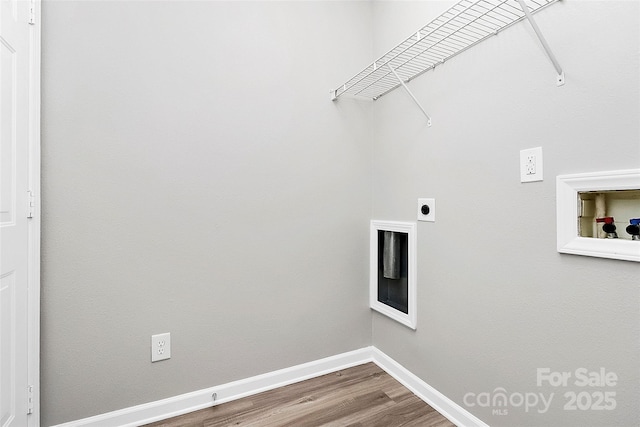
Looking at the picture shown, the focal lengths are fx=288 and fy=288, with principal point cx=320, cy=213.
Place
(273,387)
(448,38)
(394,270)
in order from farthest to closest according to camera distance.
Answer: (394,270) → (273,387) → (448,38)

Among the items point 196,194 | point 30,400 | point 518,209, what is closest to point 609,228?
point 518,209

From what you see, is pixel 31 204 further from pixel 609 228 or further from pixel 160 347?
pixel 609 228

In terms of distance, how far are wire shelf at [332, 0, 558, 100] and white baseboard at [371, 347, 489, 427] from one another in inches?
65.8

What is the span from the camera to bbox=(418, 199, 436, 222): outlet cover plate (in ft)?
5.06

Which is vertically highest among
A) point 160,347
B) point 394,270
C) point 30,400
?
point 394,270

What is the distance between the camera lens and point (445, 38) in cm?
123

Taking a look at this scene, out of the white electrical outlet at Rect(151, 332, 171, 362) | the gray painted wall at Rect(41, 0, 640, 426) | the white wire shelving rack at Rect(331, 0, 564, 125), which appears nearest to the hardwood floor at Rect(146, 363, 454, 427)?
the gray painted wall at Rect(41, 0, 640, 426)

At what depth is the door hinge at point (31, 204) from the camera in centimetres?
120

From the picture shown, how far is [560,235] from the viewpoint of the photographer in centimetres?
102

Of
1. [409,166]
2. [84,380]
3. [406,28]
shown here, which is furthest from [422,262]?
[84,380]

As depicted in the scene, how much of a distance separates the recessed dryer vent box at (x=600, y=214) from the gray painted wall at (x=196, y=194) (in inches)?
44.9

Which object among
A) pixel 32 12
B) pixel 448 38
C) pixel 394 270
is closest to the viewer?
pixel 32 12

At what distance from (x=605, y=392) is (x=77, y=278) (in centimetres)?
211

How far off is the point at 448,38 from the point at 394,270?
1307 millimetres
